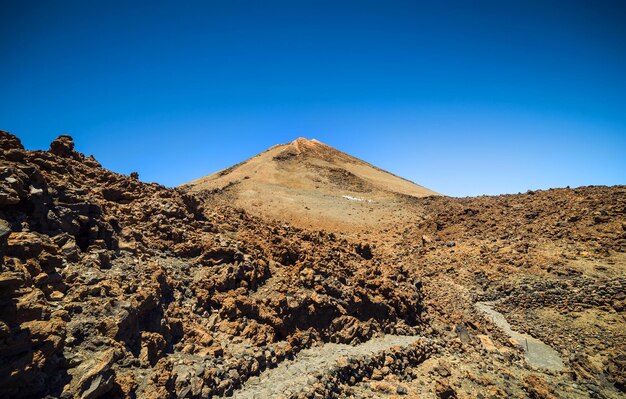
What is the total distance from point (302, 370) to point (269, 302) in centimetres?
250

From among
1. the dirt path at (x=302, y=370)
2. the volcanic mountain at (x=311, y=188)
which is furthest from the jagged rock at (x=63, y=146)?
the volcanic mountain at (x=311, y=188)

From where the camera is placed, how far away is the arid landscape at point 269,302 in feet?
22.0

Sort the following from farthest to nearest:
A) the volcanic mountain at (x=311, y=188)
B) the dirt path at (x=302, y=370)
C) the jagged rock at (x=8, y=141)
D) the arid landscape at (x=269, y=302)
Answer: the volcanic mountain at (x=311, y=188) < the dirt path at (x=302, y=370) < the jagged rock at (x=8, y=141) < the arid landscape at (x=269, y=302)

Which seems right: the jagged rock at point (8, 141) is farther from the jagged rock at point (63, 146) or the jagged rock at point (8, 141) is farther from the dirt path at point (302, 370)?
the dirt path at point (302, 370)

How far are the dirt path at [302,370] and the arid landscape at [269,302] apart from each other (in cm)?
6

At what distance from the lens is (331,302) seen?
12.0 m

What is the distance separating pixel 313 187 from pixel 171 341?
3159 centimetres

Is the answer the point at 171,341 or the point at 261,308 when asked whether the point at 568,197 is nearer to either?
the point at 261,308

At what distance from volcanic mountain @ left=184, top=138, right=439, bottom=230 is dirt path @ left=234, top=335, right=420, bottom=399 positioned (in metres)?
17.2

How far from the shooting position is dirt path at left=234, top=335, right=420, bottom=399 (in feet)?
27.8

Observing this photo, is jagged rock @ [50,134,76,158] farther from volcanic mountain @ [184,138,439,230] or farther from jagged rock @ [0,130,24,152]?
volcanic mountain @ [184,138,439,230]

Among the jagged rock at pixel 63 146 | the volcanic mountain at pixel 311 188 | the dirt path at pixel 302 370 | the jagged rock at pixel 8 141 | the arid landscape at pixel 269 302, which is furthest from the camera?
the volcanic mountain at pixel 311 188

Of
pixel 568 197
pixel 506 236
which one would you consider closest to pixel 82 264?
pixel 506 236

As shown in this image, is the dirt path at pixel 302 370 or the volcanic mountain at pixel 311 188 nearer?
the dirt path at pixel 302 370
